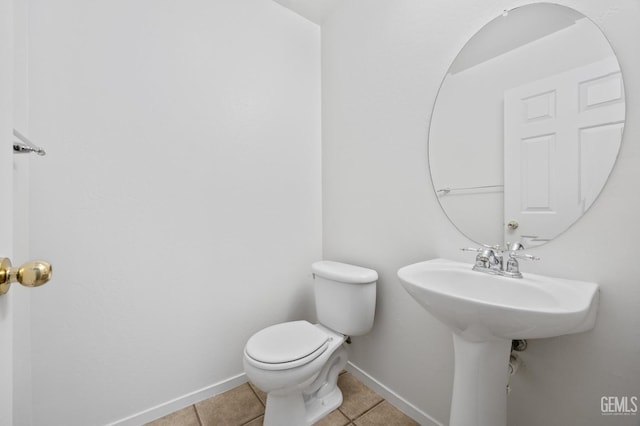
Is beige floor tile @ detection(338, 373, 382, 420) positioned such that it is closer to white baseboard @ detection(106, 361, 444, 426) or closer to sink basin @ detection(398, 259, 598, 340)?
white baseboard @ detection(106, 361, 444, 426)

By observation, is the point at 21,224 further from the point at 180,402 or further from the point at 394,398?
the point at 394,398

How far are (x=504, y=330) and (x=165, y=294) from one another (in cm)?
145

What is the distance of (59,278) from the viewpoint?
3.56 feet

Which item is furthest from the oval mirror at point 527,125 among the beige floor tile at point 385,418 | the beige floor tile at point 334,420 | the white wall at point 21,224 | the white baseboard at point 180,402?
the white wall at point 21,224

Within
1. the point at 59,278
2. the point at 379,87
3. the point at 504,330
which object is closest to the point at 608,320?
the point at 504,330

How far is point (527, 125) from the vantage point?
928 millimetres

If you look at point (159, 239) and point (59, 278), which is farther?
point (159, 239)

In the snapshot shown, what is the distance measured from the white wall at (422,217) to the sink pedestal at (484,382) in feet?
0.54

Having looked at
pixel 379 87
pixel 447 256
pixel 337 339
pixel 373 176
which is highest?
pixel 379 87

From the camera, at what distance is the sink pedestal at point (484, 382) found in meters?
0.84

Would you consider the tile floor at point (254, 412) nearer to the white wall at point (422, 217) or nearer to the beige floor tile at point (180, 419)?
the beige floor tile at point (180, 419)

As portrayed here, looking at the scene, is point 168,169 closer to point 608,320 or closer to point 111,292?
point 111,292

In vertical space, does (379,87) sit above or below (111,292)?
above

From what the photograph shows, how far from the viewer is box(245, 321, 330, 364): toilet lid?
3.62ft
